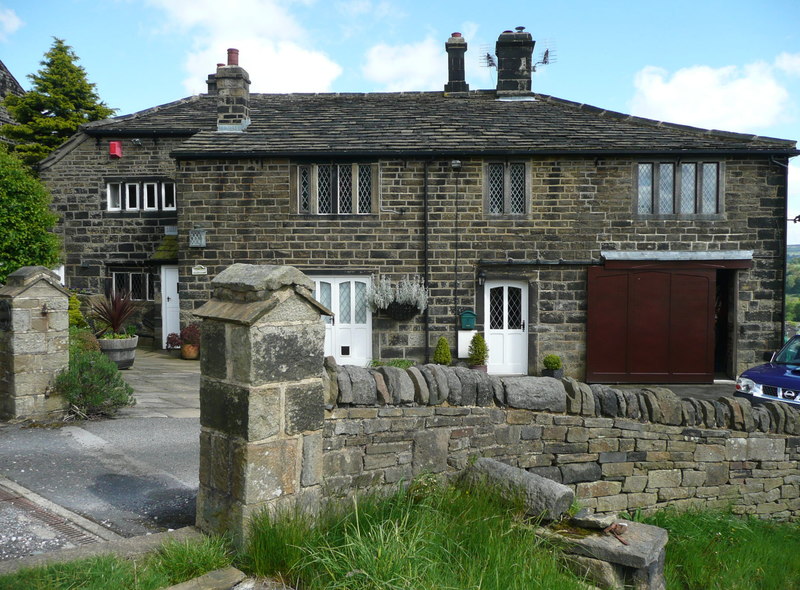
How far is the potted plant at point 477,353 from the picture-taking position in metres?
13.1

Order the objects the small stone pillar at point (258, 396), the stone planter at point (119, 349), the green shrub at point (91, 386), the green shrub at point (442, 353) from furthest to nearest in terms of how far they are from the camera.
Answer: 1. the green shrub at point (442, 353)
2. the stone planter at point (119, 349)
3. the green shrub at point (91, 386)
4. the small stone pillar at point (258, 396)

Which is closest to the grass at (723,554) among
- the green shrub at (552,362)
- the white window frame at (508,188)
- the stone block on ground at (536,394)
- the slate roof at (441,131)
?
the stone block on ground at (536,394)

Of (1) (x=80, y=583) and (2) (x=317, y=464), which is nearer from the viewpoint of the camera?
(1) (x=80, y=583)

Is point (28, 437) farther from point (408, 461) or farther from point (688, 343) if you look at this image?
point (688, 343)

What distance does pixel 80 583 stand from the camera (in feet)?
11.2

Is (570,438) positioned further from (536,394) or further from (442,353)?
(442,353)

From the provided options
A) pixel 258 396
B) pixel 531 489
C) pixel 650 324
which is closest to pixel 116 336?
pixel 258 396

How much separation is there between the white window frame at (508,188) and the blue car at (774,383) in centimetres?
553

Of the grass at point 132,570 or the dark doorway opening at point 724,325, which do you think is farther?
the dark doorway opening at point 724,325

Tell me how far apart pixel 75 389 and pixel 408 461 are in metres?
4.69

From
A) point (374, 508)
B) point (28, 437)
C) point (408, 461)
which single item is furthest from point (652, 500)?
point (28, 437)

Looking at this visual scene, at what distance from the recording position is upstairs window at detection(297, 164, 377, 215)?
13.6 meters

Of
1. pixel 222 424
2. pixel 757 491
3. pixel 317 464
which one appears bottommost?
pixel 757 491

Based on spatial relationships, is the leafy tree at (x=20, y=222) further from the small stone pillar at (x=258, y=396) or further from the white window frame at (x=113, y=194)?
the small stone pillar at (x=258, y=396)
